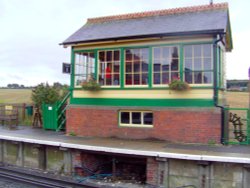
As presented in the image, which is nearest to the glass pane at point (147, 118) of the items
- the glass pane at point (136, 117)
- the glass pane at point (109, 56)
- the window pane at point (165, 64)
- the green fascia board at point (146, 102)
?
the glass pane at point (136, 117)

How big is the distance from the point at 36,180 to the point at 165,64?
5886 mm

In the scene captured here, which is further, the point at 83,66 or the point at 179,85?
the point at 83,66

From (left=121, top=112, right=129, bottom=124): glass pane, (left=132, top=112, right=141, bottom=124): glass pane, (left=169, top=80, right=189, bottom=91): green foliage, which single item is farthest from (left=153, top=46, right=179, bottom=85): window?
(left=121, top=112, right=129, bottom=124): glass pane

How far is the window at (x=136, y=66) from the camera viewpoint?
11.0m

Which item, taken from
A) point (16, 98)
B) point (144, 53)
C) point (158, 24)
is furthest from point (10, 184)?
point (16, 98)

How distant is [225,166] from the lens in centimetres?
766

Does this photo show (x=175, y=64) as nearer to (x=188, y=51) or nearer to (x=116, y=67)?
(x=188, y=51)

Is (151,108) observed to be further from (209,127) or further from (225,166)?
(225,166)

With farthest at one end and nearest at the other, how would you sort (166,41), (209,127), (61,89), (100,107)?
(61,89)
(100,107)
(166,41)
(209,127)

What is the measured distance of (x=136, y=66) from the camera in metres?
11.2

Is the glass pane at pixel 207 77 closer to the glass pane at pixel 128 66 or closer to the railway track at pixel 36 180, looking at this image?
the glass pane at pixel 128 66

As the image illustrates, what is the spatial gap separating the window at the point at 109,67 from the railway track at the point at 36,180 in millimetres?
4286

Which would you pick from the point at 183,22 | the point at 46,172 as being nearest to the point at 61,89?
the point at 46,172

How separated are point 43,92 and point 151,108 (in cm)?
753
